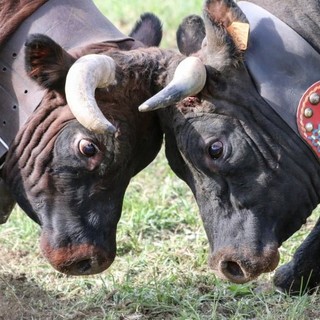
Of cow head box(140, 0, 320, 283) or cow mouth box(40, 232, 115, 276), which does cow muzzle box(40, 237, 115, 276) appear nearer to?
cow mouth box(40, 232, 115, 276)

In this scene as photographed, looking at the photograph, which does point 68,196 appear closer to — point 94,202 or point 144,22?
point 94,202

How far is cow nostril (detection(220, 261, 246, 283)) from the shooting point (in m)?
5.04

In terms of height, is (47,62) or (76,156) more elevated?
(47,62)

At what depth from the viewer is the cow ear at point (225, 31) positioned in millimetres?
4934

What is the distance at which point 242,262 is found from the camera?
4992 millimetres

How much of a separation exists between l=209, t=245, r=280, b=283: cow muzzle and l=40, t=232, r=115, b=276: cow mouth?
0.47 metres

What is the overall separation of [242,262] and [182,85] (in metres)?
0.77

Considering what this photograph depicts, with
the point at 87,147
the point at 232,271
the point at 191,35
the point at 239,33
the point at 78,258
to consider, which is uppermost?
the point at 239,33

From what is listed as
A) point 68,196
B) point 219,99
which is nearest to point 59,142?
point 68,196

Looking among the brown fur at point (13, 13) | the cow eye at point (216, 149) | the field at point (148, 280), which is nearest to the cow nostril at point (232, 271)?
the field at point (148, 280)

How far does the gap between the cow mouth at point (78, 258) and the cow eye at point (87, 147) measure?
1.28 feet

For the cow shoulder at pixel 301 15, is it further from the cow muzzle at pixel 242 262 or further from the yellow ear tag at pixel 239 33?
the cow muzzle at pixel 242 262

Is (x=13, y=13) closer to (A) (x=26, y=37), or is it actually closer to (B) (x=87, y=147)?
(A) (x=26, y=37)

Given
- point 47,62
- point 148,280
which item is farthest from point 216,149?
point 148,280
